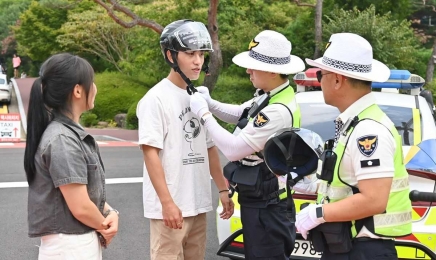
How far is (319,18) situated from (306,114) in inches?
556

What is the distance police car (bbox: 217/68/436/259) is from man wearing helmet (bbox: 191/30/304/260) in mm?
676

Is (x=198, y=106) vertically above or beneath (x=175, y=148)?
above

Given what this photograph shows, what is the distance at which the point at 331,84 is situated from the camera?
93.6 inches

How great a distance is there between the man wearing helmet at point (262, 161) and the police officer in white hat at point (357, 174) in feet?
1.78

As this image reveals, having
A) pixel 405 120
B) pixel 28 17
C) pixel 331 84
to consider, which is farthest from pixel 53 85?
pixel 28 17

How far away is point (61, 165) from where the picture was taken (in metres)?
2.16

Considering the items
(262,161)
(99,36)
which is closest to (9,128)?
(99,36)

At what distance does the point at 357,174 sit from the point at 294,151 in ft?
1.35

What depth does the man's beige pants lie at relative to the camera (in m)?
2.88

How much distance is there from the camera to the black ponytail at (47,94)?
2.24 m

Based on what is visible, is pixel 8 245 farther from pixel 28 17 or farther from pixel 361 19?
pixel 28 17

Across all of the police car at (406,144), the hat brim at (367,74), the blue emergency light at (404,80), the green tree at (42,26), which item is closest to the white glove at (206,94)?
the hat brim at (367,74)

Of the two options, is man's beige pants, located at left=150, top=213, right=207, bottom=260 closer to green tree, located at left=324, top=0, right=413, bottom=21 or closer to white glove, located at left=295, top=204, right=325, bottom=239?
white glove, located at left=295, top=204, right=325, bottom=239

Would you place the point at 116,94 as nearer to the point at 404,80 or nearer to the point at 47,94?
the point at 404,80
